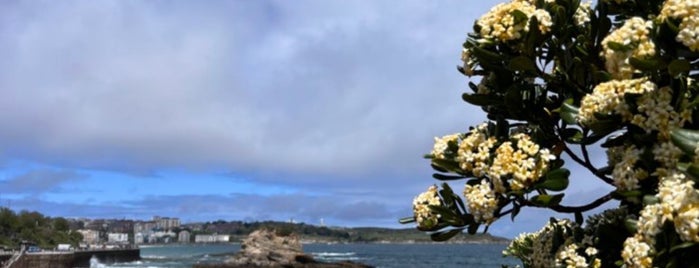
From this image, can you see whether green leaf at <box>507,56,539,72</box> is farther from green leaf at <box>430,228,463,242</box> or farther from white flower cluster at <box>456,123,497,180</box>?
green leaf at <box>430,228,463,242</box>

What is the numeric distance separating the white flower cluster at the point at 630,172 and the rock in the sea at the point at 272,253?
62402 mm

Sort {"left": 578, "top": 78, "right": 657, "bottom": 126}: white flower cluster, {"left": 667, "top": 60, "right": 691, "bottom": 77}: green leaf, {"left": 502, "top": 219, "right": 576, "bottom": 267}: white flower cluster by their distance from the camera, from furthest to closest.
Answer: {"left": 502, "top": 219, "right": 576, "bottom": 267}: white flower cluster
{"left": 578, "top": 78, "right": 657, "bottom": 126}: white flower cluster
{"left": 667, "top": 60, "right": 691, "bottom": 77}: green leaf

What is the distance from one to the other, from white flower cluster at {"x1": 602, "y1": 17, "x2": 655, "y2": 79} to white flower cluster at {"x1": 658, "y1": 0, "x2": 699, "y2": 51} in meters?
0.12

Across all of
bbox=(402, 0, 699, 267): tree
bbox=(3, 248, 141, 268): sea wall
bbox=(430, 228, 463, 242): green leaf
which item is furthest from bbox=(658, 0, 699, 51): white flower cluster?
bbox=(3, 248, 141, 268): sea wall

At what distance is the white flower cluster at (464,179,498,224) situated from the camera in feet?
9.64

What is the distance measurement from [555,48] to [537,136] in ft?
1.22

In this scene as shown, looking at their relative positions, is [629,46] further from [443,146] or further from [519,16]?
[443,146]

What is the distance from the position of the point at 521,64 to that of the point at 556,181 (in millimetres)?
484

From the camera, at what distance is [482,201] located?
293 centimetres

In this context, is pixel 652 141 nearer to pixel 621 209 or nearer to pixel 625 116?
pixel 625 116

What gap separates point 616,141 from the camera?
2936 mm

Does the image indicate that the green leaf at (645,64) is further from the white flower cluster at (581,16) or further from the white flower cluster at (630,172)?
the white flower cluster at (581,16)

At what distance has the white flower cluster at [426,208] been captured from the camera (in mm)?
3324

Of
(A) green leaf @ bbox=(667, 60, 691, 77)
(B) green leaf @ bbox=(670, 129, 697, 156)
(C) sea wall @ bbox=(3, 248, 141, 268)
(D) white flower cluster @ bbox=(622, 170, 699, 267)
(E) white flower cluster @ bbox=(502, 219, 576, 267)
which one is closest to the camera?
(D) white flower cluster @ bbox=(622, 170, 699, 267)
